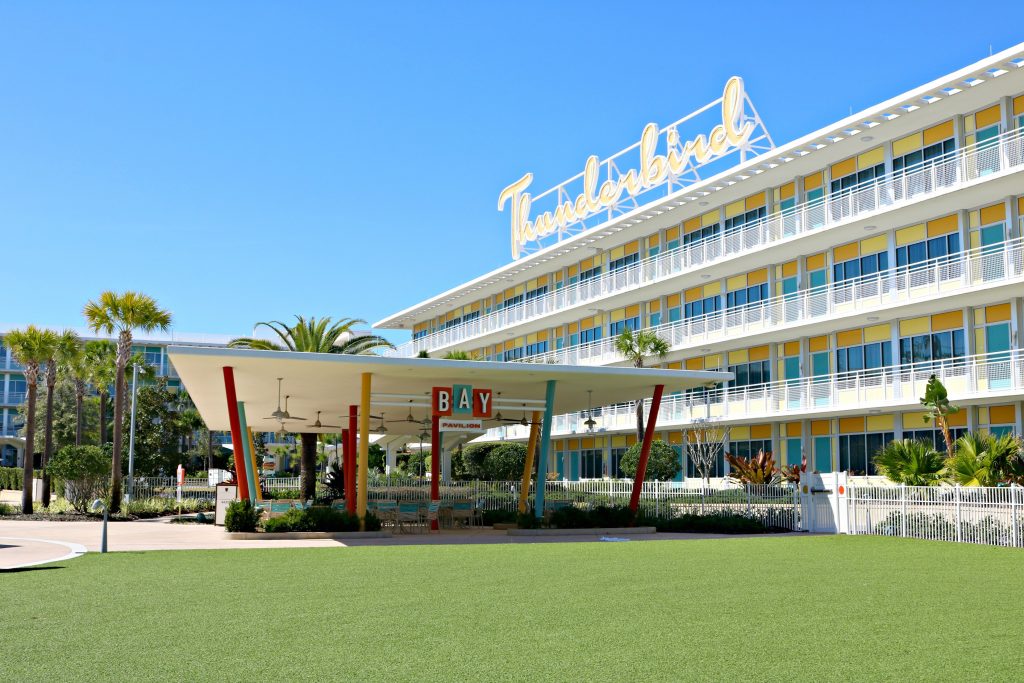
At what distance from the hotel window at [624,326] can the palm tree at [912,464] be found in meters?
27.7

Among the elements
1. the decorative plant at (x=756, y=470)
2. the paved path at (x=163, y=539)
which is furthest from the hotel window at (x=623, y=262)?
the paved path at (x=163, y=539)

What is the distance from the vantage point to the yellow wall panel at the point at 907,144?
38562 mm

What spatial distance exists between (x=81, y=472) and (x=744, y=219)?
96.5ft

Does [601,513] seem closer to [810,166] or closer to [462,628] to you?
[462,628]

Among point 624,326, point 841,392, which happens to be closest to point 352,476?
point 841,392

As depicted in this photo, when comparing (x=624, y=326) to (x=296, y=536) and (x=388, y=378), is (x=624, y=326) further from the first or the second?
(x=296, y=536)

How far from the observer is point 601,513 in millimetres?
28219

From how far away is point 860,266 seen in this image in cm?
4197

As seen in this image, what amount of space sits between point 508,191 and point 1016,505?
4462 centimetres

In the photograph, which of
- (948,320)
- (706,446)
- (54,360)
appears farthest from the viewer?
(706,446)

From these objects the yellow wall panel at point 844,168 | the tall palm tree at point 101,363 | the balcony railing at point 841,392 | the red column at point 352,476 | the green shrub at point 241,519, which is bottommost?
the green shrub at point 241,519

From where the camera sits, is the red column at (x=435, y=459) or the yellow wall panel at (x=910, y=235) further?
the yellow wall panel at (x=910, y=235)

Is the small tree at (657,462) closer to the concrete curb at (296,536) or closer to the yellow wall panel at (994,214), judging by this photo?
the yellow wall panel at (994,214)

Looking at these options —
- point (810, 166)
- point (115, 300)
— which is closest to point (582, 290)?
point (810, 166)
